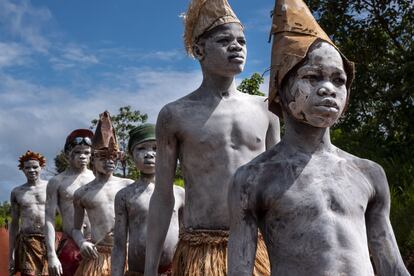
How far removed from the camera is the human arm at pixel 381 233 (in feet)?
12.6

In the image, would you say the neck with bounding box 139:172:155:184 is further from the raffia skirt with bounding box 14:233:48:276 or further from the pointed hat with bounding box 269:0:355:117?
the raffia skirt with bounding box 14:233:48:276

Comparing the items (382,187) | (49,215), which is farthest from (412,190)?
(382,187)

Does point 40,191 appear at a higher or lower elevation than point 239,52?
lower

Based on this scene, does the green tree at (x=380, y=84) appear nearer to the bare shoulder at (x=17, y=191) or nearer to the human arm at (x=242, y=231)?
the bare shoulder at (x=17, y=191)

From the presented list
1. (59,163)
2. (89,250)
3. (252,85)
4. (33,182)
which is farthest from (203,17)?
(59,163)

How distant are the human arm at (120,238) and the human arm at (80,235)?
130 centimetres

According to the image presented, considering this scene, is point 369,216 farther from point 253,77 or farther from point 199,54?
point 253,77

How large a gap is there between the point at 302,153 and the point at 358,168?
248mm

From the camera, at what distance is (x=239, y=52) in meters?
5.48

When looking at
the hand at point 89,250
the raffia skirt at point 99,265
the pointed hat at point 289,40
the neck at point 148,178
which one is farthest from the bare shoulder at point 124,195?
the pointed hat at point 289,40

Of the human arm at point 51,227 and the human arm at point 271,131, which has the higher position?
the human arm at point 271,131

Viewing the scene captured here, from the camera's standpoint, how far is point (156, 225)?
5.75 meters

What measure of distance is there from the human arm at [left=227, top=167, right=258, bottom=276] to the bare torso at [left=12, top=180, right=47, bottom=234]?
10347 mm

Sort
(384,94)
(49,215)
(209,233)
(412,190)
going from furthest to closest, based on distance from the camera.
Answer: (384,94)
(412,190)
(49,215)
(209,233)
